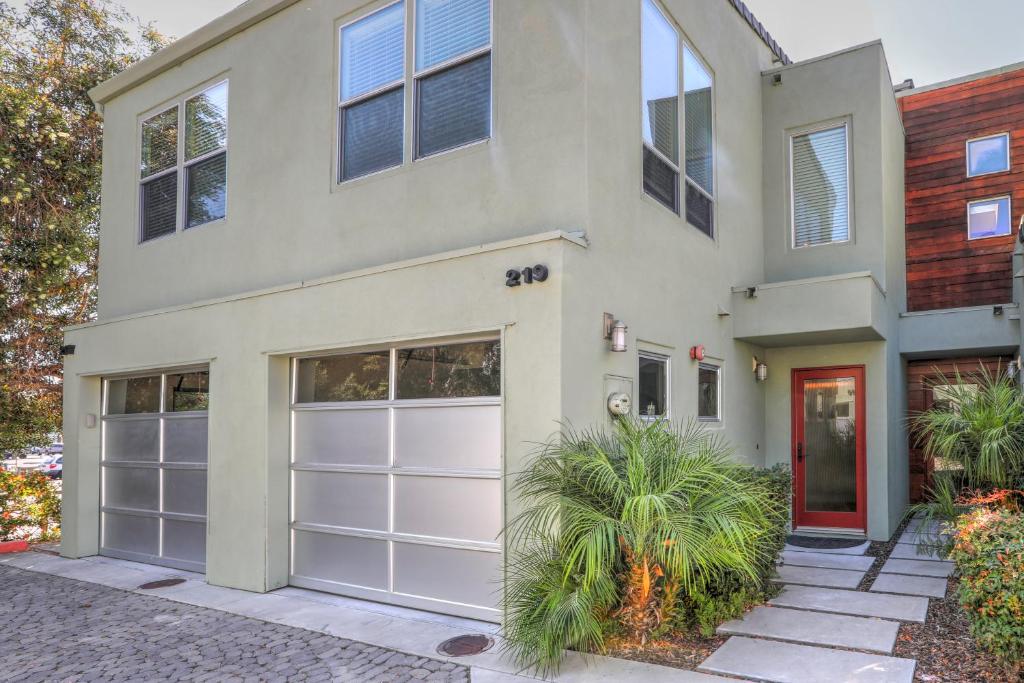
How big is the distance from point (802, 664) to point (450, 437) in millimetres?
2969

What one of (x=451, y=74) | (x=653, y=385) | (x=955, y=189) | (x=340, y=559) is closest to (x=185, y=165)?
(x=451, y=74)

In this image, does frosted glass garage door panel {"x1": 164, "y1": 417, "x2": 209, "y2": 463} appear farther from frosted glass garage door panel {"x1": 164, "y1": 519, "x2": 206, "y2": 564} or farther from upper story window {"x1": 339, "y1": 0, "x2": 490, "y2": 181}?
upper story window {"x1": 339, "y1": 0, "x2": 490, "y2": 181}

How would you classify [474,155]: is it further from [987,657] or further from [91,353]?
[91,353]

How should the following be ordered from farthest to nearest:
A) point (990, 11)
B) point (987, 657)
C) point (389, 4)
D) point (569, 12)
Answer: point (990, 11)
point (389, 4)
point (569, 12)
point (987, 657)

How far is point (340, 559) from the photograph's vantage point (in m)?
6.63

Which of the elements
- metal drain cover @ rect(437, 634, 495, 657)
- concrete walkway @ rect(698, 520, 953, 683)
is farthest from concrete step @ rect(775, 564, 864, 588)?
metal drain cover @ rect(437, 634, 495, 657)

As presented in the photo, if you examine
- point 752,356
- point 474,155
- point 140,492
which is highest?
point 474,155

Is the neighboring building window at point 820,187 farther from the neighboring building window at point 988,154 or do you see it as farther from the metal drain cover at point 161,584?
the metal drain cover at point 161,584

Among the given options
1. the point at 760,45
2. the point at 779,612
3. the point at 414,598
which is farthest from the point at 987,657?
the point at 760,45

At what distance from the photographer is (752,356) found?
879cm

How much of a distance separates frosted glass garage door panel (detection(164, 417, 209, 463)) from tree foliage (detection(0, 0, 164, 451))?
4657 mm

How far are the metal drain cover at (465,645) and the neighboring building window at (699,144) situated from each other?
14.6 feet

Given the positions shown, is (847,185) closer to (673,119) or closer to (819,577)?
(673,119)

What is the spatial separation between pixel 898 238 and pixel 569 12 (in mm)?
6476
